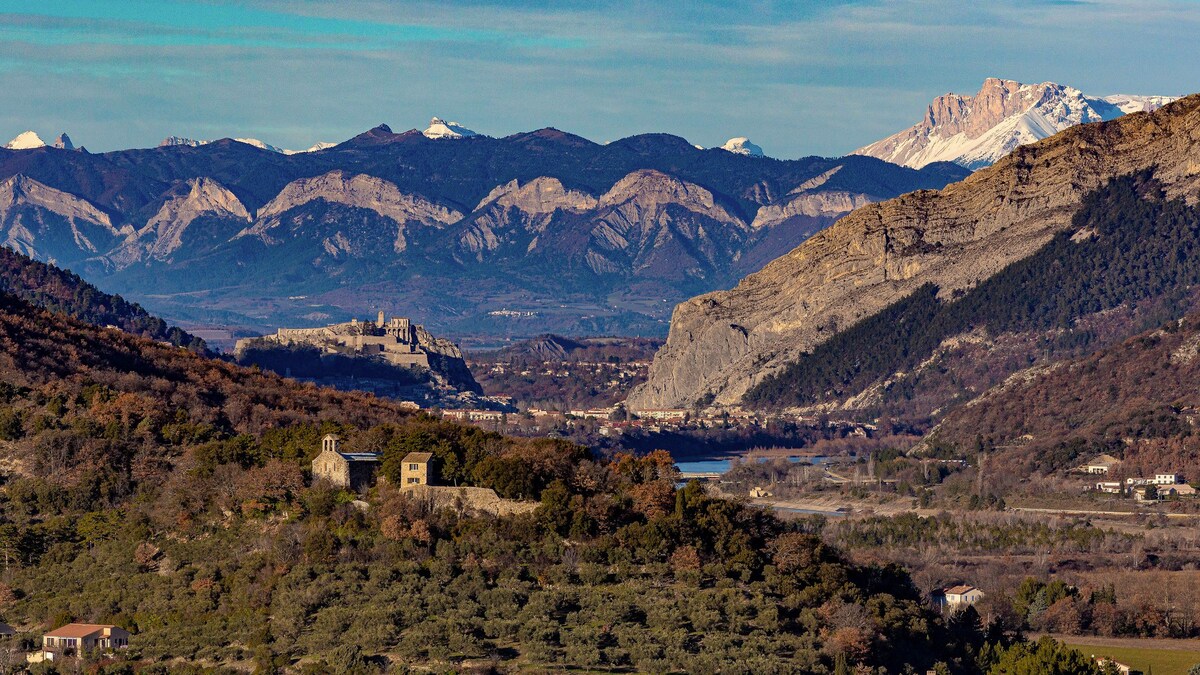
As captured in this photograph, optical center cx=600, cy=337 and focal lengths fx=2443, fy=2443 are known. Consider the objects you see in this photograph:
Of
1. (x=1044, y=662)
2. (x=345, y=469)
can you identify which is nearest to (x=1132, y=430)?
(x=1044, y=662)

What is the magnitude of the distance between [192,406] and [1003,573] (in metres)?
43.3

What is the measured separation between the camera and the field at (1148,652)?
96.8 meters

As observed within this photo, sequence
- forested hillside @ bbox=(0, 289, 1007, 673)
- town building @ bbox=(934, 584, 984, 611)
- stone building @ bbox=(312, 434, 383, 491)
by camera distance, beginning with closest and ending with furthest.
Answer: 1. forested hillside @ bbox=(0, 289, 1007, 673)
2. stone building @ bbox=(312, 434, 383, 491)
3. town building @ bbox=(934, 584, 984, 611)

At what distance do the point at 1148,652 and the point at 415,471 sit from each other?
33898mm

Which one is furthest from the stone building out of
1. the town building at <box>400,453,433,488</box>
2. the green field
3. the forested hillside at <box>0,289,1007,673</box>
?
the green field

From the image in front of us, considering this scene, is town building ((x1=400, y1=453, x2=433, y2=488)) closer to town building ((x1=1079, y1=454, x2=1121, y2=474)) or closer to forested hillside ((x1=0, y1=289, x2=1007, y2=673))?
forested hillside ((x1=0, y1=289, x2=1007, y2=673))

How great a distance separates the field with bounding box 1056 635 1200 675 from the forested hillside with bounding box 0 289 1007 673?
9.30m

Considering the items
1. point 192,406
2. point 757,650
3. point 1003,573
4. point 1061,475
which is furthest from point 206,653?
point 1061,475

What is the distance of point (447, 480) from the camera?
288ft

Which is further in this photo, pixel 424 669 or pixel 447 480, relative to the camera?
pixel 447 480

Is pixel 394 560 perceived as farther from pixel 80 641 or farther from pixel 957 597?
pixel 957 597

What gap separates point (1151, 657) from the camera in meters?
99.8

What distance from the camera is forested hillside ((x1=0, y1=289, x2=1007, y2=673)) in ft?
241

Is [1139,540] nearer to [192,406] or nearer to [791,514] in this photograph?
[791,514]
